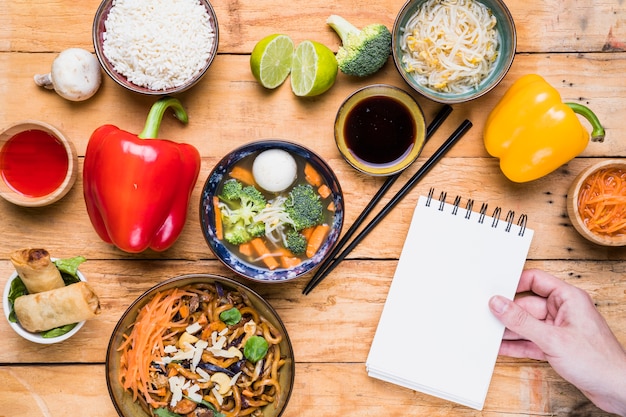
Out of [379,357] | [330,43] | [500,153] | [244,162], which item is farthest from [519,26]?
[379,357]

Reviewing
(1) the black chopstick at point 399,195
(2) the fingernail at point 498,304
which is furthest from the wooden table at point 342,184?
(2) the fingernail at point 498,304

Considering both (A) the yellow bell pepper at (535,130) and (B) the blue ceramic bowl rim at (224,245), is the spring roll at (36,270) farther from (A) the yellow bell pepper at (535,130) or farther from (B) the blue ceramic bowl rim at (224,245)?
(A) the yellow bell pepper at (535,130)

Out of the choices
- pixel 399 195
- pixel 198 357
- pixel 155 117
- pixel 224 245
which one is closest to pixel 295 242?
pixel 224 245

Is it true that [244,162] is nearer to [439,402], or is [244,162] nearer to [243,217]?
[243,217]

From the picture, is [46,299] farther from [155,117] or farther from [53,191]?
[155,117]

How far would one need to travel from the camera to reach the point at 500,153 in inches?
87.4

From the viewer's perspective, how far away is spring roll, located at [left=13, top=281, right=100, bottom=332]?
207cm

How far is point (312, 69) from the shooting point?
2.15 metres

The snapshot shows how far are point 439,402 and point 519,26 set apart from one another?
154 centimetres

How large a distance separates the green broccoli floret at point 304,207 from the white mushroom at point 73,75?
0.88 metres

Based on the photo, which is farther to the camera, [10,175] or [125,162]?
[10,175]

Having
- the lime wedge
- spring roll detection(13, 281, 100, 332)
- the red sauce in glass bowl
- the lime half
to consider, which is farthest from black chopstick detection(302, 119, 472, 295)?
the red sauce in glass bowl

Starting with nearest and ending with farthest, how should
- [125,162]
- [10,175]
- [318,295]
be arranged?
[125,162], [10,175], [318,295]

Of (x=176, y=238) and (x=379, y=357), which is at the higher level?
(x=176, y=238)
